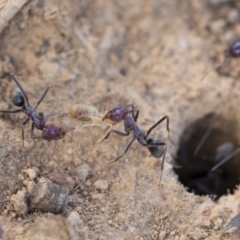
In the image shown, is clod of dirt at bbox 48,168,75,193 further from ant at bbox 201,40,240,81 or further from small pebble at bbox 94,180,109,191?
ant at bbox 201,40,240,81

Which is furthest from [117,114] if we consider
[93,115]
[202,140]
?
[202,140]

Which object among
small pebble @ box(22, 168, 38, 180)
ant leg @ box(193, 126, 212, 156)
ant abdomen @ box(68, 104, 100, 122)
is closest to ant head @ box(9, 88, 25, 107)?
ant abdomen @ box(68, 104, 100, 122)

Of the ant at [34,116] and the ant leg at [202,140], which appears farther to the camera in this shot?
the ant leg at [202,140]

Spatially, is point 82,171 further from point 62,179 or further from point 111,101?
point 111,101

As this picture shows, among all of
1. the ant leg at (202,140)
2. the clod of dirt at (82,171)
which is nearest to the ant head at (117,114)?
the clod of dirt at (82,171)

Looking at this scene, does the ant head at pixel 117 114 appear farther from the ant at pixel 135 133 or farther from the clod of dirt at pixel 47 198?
the clod of dirt at pixel 47 198
